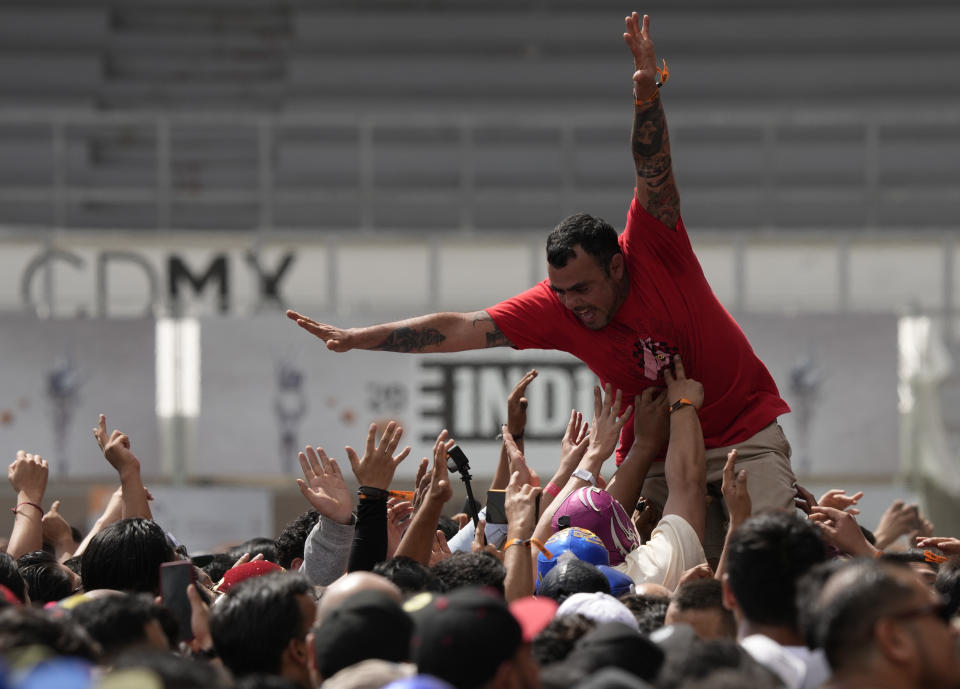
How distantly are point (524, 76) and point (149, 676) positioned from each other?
1274cm

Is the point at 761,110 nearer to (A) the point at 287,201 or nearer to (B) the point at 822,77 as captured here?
(B) the point at 822,77

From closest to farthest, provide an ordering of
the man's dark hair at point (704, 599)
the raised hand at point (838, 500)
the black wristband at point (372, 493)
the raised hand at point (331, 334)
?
the man's dark hair at point (704, 599) → the black wristband at point (372, 493) → the raised hand at point (331, 334) → the raised hand at point (838, 500)

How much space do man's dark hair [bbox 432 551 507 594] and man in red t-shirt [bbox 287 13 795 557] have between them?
0.87 meters

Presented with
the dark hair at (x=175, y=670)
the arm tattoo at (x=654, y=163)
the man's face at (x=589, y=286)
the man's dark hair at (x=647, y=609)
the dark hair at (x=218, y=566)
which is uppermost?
the arm tattoo at (x=654, y=163)

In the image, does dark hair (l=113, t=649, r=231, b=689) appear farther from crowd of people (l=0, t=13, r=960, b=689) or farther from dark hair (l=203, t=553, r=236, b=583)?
dark hair (l=203, t=553, r=236, b=583)

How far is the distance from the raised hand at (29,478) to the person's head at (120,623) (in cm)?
191

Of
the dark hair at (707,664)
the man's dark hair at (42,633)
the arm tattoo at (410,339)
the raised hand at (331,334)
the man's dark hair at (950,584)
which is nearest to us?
the dark hair at (707,664)

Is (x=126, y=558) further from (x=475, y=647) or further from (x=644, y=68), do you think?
(x=644, y=68)

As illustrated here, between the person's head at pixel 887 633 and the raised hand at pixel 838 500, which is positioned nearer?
the person's head at pixel 887 633

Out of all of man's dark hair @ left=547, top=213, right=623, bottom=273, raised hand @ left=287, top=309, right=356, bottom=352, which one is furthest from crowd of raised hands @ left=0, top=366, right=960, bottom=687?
man's dark hair @ left=547, top=213, right=623, bottom=273

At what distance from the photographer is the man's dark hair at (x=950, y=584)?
3695 mm

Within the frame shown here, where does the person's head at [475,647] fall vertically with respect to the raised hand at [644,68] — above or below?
below

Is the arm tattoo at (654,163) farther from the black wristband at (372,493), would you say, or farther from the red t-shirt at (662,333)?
the black wristband at (372,493)

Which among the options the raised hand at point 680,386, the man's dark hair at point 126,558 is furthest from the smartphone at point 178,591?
the raised hand at point 680,386
